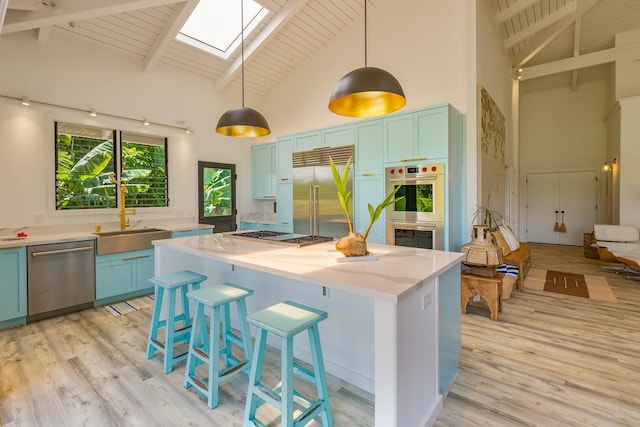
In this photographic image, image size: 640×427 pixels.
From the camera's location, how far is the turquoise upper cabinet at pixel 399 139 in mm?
3797

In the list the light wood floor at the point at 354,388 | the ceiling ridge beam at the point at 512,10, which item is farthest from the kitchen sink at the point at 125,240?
the ceiling ridge beam at the point at 512,10

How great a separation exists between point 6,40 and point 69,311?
3.06 meters

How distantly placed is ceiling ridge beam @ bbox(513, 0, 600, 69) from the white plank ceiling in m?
0.01

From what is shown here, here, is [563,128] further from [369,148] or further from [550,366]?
[550,366]

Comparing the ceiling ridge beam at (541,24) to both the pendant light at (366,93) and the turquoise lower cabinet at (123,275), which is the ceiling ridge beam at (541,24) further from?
the turquoise lower cabinet at (123,275)

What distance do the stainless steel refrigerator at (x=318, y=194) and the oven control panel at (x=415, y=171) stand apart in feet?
2.05

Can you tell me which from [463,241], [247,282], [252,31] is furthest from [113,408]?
[252,31]

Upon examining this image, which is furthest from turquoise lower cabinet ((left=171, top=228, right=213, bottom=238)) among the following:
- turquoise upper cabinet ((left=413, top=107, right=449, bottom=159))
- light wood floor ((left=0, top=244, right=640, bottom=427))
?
turquoise upper cabinet ((left=413, top=107, right=449, bottom=159))

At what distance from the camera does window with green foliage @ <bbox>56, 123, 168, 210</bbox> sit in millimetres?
3830

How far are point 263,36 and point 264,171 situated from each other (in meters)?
2.22

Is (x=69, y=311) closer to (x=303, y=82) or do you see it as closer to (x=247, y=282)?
(x=247, y=282)

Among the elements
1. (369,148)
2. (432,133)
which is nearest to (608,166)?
(432,133)

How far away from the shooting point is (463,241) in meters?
3.95

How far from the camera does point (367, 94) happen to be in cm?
227
